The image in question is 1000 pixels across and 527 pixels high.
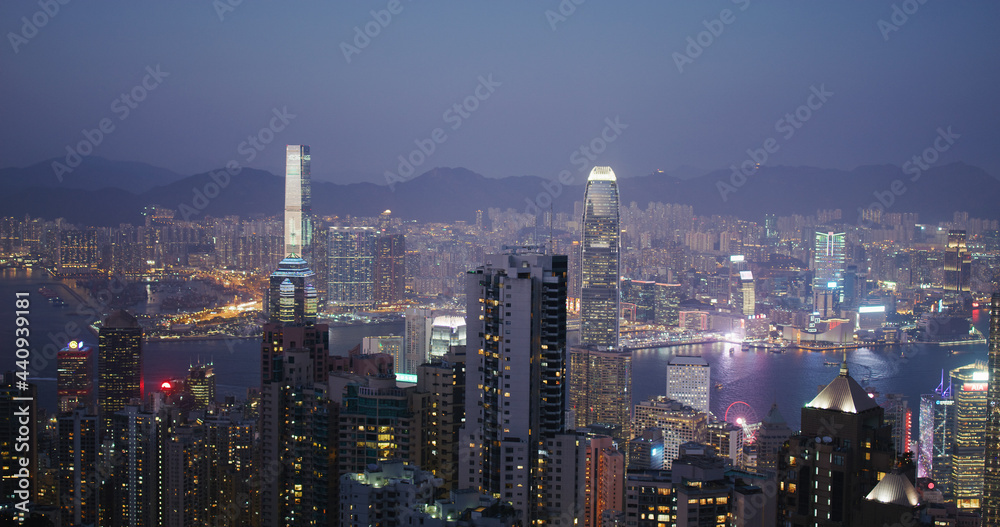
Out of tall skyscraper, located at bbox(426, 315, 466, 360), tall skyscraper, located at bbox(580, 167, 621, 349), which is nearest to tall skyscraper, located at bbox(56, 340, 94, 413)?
tall skyscraper, located at bbox(426, 315, 466, 360)

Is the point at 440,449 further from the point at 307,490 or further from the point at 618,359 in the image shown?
the point at 618,359

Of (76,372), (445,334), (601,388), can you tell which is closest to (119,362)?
(76,372)

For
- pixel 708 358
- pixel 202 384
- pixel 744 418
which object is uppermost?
pixel 202 384

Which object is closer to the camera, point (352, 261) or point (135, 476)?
point (135, 476)

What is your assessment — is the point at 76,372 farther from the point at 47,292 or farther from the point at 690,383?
the point at 690,383

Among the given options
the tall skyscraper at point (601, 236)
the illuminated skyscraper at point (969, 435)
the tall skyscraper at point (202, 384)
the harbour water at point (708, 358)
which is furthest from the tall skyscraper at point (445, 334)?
the tall skyscraper at point (601, 236)

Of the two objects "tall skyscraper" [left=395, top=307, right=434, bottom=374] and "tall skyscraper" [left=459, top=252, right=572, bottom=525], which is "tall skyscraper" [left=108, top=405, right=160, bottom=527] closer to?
"tall skyscraper" [left=395, top=307, right=434, bottom=374]

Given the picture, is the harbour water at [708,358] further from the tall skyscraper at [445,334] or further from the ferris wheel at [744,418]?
the tall skyscraper at [445,334]
